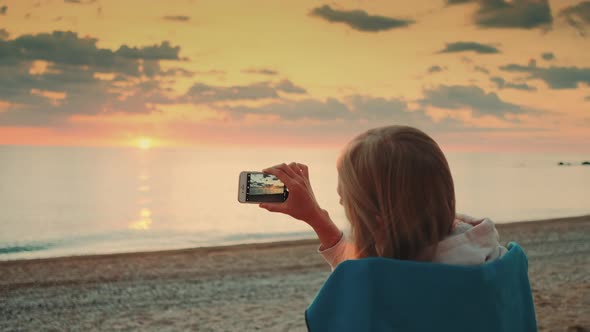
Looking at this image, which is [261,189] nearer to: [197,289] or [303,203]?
[303,203]

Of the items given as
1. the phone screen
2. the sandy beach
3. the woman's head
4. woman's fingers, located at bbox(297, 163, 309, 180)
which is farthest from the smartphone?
the sandy beach

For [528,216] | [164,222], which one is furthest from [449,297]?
[528,216]

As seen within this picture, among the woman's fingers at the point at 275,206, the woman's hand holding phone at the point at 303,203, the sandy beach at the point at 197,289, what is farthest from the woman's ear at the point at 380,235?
the sandy beach at the point at 197,289

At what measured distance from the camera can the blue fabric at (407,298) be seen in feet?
4.29

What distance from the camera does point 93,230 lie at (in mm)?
32250

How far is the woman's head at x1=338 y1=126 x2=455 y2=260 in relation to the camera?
4.58ft

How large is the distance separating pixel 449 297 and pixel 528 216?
39.4 meters

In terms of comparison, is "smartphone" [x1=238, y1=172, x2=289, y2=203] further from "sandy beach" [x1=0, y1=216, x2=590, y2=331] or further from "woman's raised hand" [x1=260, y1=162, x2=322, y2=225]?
"sandy beach" [x1=0, y1=216, x2=590, y2=331]

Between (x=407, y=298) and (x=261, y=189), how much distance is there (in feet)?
2.98

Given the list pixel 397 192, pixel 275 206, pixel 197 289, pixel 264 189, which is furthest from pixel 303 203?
pixel 197 289

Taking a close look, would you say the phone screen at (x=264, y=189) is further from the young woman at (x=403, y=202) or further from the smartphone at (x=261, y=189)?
the young woman at (x=403, y=202)

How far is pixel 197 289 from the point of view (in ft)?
39.3

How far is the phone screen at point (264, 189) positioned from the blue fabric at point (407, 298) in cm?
66

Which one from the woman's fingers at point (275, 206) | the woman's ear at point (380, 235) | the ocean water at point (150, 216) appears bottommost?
the ocean water at point (150, 216)
